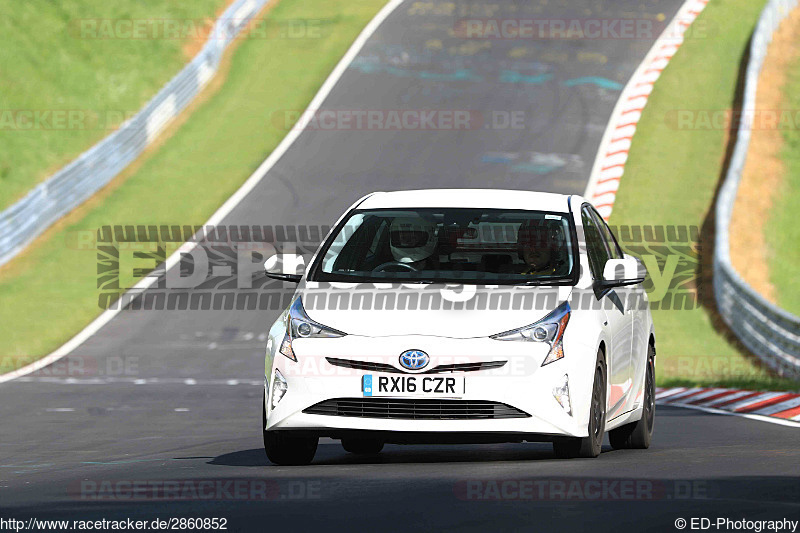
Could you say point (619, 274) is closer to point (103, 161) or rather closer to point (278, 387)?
point (278, 387)

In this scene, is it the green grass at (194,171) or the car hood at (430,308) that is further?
the green grass at (194,171)

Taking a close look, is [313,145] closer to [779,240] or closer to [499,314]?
[779,240]

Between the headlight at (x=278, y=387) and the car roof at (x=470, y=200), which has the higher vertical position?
the car roof at (x=470, y=200)

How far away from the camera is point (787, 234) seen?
94.1 feet

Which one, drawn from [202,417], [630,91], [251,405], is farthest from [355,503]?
[630,91]

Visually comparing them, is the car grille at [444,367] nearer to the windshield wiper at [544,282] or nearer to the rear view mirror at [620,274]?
the windshield wiper at [544,282]

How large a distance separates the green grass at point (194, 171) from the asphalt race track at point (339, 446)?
92 centimetres

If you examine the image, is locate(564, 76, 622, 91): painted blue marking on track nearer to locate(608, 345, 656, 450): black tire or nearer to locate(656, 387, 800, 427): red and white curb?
locate(656, 387, 800, 427): red and white curb

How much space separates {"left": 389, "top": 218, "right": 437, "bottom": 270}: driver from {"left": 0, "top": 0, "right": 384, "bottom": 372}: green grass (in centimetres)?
1047

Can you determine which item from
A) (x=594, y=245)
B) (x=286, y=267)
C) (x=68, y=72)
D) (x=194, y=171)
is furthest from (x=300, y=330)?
(x=68, y=72)

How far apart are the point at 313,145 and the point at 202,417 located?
18173mm

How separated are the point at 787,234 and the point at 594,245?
741 inches

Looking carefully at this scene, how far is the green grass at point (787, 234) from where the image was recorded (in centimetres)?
2659

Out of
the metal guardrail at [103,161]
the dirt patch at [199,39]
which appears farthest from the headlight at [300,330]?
the dirt patch at [199,39]
